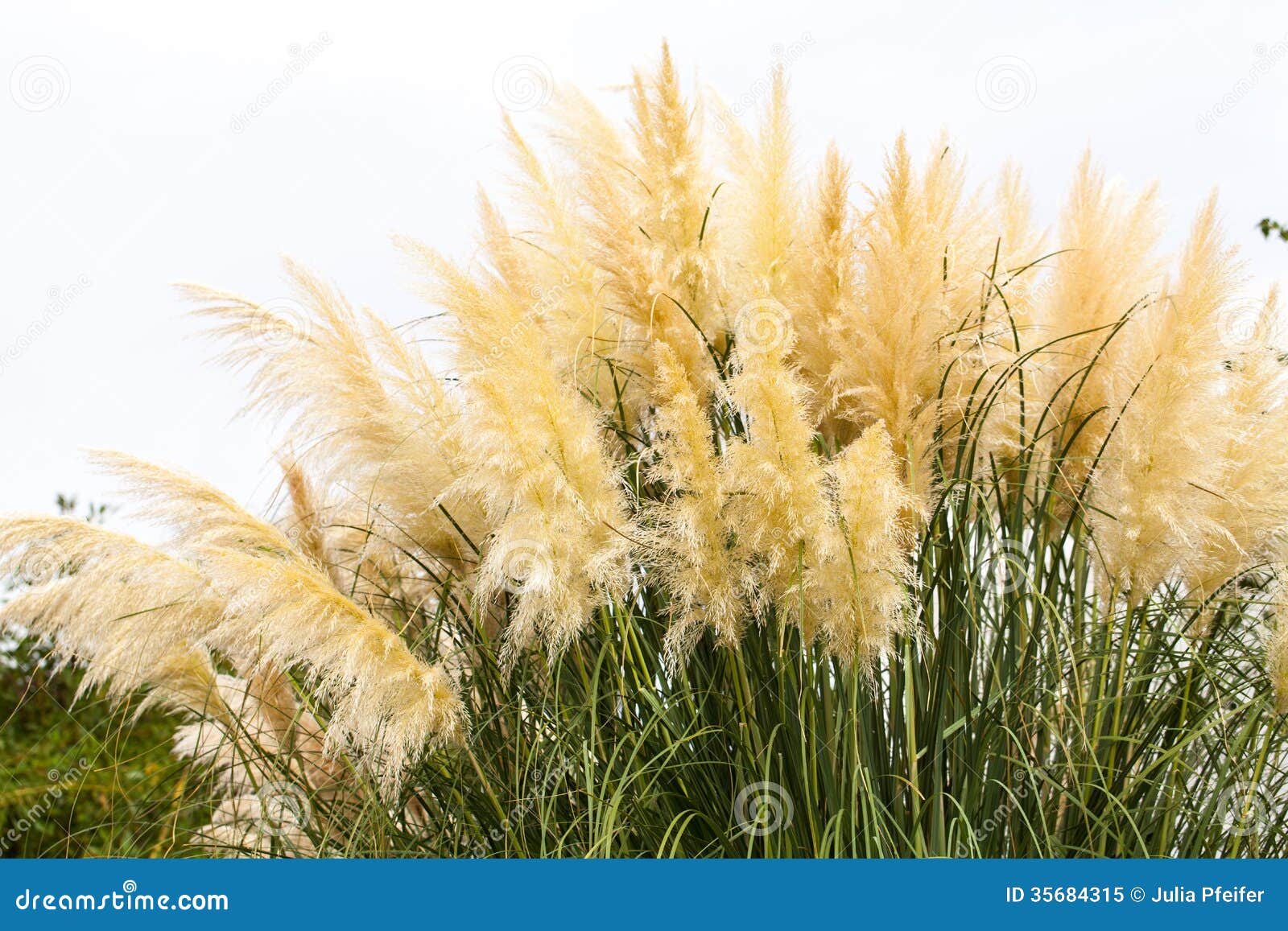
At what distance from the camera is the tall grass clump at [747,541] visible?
234 centimetres

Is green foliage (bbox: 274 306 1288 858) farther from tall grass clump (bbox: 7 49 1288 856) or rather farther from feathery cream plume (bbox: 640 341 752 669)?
feathery cream plume (bbox: 640 341 752 669)

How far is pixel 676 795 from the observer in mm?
2629

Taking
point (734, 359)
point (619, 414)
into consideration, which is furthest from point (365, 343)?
point (734, 359)

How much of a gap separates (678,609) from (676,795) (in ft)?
1.42

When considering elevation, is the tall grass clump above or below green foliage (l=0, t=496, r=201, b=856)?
above

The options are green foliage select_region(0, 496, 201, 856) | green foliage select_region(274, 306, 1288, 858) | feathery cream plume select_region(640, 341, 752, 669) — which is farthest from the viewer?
green foliage select_region(0, 496, 201, 856)

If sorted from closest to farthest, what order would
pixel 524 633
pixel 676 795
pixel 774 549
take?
pixel 774 549, pixel 524 633, pixel 676 795

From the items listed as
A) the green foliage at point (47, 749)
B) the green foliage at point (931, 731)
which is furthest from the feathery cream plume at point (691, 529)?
the green foliage at point (47, 749)

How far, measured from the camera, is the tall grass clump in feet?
7.68

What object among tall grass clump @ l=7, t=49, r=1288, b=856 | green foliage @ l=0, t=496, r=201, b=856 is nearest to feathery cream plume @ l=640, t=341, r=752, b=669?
tall grass clump @ l=7, t=49, r=1288, b=856

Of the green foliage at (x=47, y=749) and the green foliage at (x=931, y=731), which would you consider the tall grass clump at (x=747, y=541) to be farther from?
the green foliage at (x=47, y=749)

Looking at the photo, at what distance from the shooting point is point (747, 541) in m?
2.36

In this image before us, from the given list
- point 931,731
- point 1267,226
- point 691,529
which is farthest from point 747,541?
point 1267,226

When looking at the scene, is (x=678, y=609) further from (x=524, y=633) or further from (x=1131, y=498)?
(x=1131, y=498)
